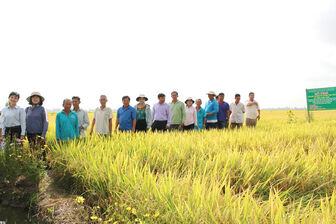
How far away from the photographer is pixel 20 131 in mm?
4824

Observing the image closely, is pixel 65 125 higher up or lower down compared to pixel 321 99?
lower down

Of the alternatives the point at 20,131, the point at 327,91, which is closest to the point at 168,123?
the point at 20,131

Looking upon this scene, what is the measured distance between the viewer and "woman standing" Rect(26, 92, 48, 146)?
4648 mm

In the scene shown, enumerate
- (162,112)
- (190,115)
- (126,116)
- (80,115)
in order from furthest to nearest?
(190,115) < (162,112) < (126,116) < (80,115)

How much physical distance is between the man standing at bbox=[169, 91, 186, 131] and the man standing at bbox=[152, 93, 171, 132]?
1.15 feet

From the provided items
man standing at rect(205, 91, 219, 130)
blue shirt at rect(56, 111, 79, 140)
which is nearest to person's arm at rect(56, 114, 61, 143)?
blue shirt at rect(56, 111, 79, 140)

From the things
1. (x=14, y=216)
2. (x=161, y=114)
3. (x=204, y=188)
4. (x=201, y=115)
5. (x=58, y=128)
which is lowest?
(x=14, y=216)

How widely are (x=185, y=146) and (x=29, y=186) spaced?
2.66 m

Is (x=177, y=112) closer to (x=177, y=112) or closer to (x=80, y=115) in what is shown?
(x=177, y=112)

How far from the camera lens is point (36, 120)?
466 centimetres

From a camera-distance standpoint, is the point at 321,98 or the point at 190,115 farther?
the point at 321,98

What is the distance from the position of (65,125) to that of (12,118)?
1.17m

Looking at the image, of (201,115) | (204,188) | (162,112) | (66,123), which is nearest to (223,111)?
(201,115)

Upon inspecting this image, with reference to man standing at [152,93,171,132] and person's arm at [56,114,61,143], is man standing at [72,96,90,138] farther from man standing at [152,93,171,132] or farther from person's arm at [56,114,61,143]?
man standing at [152,93,171,132]
